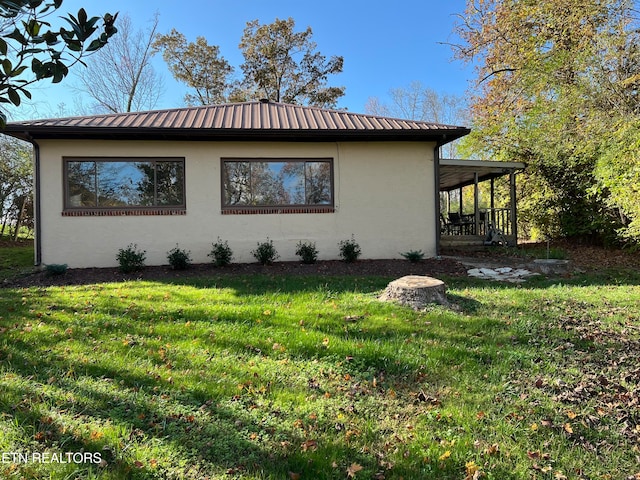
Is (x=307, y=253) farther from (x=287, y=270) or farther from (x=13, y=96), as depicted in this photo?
(x=13, y=96)

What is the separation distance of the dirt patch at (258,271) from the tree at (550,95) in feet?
16.6

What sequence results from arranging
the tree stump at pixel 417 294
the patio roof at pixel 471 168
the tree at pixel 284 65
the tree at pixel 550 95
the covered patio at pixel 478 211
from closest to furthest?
the tree stump at pixel 417 294 → the tree at pixel 550 95 → the patio roof at pixel 471 168 → the covered patio at pixel 478 211 → the tree at pixel 284 65

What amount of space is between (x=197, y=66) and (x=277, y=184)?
714 inches

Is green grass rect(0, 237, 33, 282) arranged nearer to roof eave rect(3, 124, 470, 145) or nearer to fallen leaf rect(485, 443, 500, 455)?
roof eave rect(3, 124, 470, 145)

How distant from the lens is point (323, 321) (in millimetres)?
4023

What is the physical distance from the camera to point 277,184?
8.73 metres

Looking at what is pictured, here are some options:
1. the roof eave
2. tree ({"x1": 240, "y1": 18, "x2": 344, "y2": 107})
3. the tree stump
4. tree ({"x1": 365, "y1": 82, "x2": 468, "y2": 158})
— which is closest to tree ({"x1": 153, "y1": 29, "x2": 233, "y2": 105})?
tree ({"x1": 240, "y1": 18, "x2": 344, "y2": 107})

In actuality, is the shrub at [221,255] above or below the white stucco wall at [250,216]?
below

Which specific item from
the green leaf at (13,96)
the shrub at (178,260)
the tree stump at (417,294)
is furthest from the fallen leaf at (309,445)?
the shrub at (178,260)

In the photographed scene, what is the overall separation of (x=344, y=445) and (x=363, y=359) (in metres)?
1.10

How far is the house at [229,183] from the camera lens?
7902mm

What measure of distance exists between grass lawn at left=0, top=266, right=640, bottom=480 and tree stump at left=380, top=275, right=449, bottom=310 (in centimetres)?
23

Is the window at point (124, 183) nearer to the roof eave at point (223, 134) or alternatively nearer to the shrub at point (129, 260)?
the roof eave at point (223, 134)

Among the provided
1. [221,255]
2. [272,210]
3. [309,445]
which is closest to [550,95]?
[272,210]
